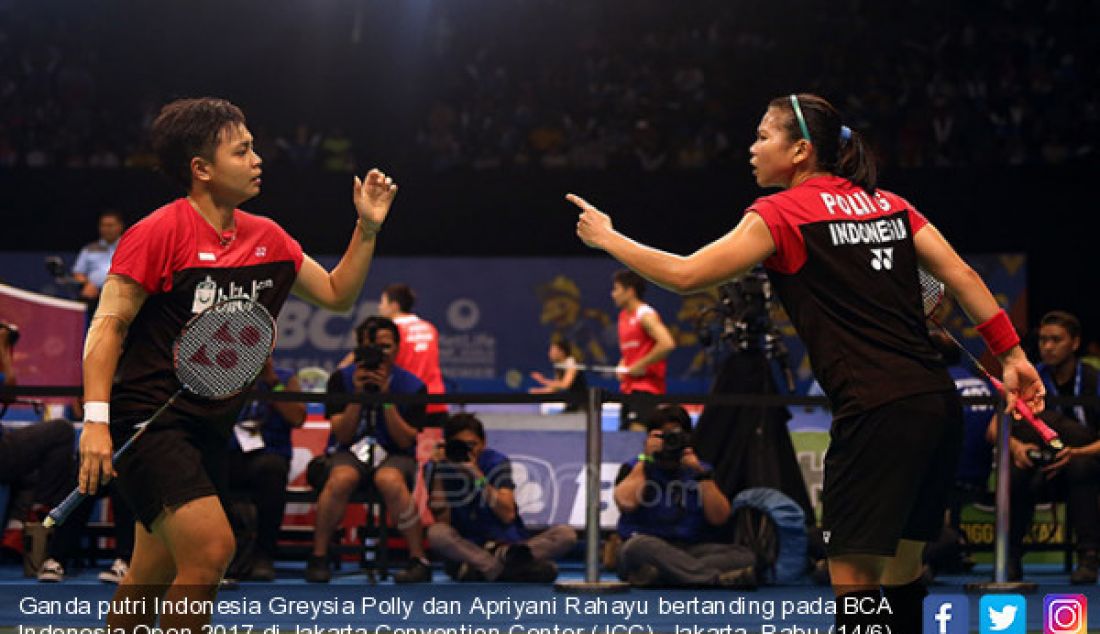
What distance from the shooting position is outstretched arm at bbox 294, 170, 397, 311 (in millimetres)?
4570

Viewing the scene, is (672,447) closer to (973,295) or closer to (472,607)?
(472,607)

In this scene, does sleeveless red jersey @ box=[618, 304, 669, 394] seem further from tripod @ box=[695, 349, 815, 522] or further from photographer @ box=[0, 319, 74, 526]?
photographer @ box=[0, 319, 74, 526]

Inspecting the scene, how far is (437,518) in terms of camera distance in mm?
8445

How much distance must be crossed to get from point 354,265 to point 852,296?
4.83ft

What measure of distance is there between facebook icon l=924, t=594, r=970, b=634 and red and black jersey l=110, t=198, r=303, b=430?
249 centimetres

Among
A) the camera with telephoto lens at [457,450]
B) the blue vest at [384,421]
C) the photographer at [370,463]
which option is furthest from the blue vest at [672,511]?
the blue vest at [384,421]

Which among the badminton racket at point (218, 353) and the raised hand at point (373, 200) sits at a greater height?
the raised hand at point (373, 200)

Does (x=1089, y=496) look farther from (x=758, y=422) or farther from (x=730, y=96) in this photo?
(x=730, y=96)

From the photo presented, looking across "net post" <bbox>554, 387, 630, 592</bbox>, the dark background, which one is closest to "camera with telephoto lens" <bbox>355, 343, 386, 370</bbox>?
"net post" <bbox>554, 387, 630, 592</bbox>

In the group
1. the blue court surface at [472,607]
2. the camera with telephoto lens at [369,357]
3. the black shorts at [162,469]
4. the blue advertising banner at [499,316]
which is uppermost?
the blue advertising banner at [499,316]

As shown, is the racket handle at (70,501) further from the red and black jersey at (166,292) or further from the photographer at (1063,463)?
the photographer at (1063,463)

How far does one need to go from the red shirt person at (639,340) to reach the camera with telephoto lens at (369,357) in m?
2.53

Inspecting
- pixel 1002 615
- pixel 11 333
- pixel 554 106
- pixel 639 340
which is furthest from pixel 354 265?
pixel 554 106

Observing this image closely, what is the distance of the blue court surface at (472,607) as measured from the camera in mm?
6555
